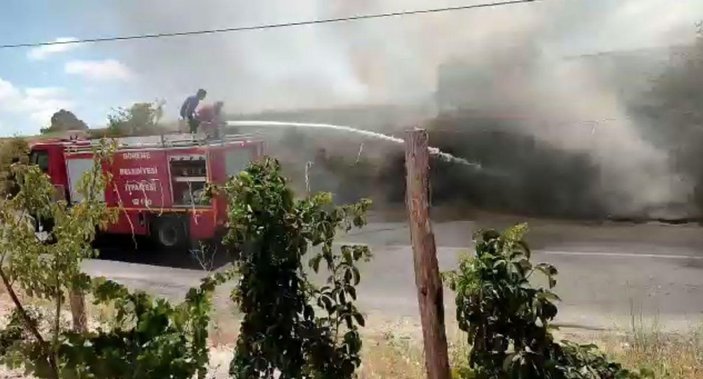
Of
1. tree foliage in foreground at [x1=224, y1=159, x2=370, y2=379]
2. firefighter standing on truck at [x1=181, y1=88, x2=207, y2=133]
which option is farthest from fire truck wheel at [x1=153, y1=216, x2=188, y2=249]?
tree foliage in foreground at [x1=224, y1=159, x2=370, y2=379]

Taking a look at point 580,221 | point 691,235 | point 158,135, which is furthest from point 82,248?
point 580,221

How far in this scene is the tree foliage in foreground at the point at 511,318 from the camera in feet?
9.12

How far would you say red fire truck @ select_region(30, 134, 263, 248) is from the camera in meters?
11.8

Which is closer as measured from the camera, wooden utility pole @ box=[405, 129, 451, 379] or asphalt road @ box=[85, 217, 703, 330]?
wooden utility pole @ box=[405, 129, 451, 379]

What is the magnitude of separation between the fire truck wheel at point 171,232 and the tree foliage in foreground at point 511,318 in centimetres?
1016

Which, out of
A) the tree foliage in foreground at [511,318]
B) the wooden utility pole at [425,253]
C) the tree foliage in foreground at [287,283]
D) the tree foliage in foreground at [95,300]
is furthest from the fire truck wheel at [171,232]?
the tree foliage in foreground at [511,318]

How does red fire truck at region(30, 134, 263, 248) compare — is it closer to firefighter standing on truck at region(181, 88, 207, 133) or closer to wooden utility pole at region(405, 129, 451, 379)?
firefighter standing on truck at region(181, 88, 207, 133)

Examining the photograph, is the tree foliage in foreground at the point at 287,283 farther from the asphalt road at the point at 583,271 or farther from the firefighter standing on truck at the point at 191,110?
the firefighter standing on truck at the point at 191,110

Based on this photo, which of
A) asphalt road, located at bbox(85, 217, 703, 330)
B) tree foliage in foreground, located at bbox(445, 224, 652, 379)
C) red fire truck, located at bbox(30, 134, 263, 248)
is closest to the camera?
tree foliage in foreground, located at bbox(445, 224, 652, 379)

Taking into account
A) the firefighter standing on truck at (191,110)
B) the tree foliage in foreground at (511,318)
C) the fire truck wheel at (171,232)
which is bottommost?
the fire truck wheel at (171,232)

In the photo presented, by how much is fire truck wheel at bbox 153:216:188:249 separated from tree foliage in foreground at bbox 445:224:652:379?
400 inches

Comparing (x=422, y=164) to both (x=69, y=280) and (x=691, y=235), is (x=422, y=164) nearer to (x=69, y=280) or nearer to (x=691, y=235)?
(x=69, y=280)

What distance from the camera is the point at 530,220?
1446 centimetres

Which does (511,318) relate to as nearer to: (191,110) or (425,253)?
(425,253)
